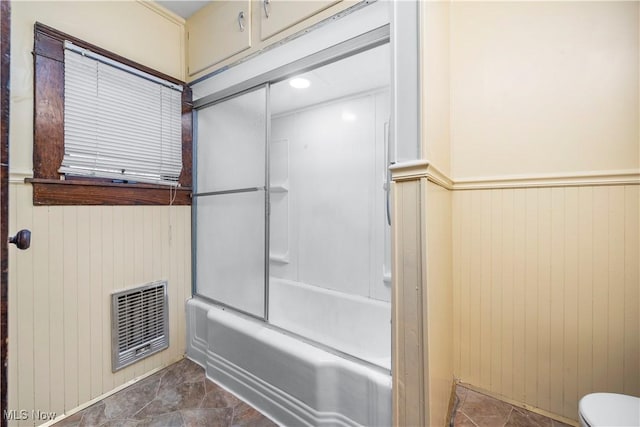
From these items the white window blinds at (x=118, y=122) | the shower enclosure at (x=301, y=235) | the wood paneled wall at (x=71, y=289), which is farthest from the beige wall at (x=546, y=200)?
the wood paneled wall at (x=71, y=289)

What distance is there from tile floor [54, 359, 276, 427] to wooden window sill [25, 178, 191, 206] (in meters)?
1.10

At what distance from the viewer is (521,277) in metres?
1.46

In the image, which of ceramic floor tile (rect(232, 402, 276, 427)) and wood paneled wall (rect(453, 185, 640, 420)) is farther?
ceramic floor tile (rect(232, 402, 276, 427))

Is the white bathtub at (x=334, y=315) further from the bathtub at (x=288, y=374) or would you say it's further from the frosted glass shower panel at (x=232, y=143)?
the frosted glass shower panel at (x=232, y=143)

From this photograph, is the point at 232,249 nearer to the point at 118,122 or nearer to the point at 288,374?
the point at 288,374

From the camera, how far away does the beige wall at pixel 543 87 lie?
1.23 metres

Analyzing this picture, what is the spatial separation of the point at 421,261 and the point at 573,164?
39.4 inches

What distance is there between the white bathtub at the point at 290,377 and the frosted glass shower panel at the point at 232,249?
0.14 metres

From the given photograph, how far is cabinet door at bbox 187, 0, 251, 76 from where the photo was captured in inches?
66.2

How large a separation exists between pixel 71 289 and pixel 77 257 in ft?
0.55

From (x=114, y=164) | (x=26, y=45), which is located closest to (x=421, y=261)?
(x=114, y=164)

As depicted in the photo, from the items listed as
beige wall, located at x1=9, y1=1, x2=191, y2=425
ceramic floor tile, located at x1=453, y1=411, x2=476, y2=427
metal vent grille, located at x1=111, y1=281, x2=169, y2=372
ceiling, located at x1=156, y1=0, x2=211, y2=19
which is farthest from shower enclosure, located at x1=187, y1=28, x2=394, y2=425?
ceiling, located at x1=156, y1=0, x2=211, y2=19

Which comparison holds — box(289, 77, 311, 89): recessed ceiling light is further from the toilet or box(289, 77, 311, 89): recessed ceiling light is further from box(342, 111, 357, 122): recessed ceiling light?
the toilet

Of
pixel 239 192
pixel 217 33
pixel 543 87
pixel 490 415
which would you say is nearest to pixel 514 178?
pixel 543 87
